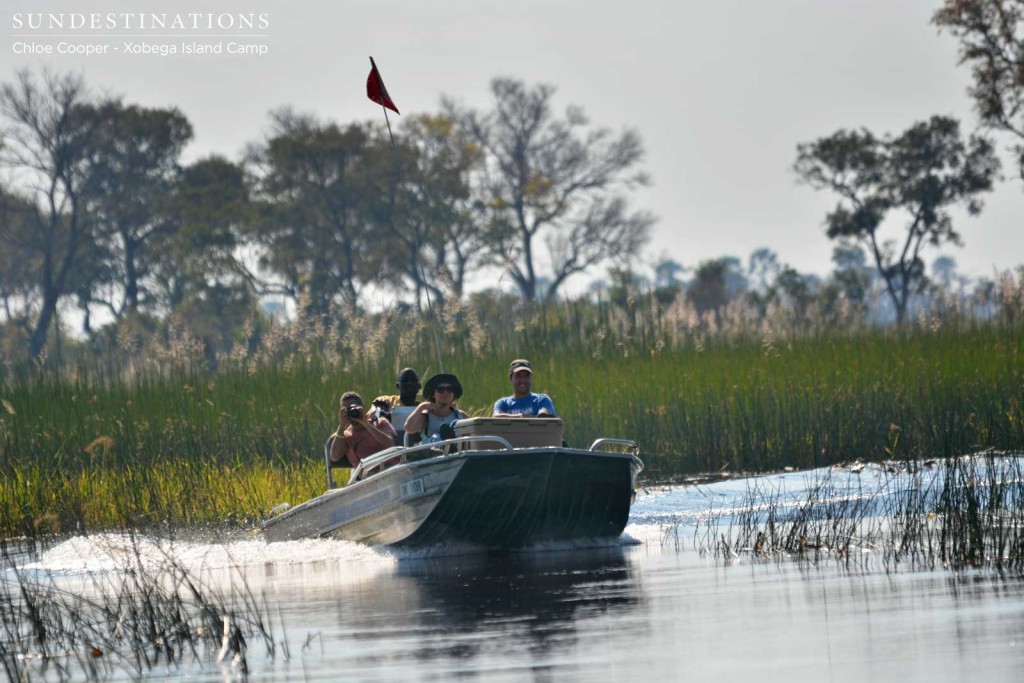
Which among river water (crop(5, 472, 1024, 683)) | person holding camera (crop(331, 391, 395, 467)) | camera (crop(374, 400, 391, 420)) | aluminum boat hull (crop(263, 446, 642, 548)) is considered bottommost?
river water (crop(5, 472, 1024, 683))

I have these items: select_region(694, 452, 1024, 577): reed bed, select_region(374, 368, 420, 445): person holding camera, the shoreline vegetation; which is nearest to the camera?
select_region(374, 368, 420, 445): person holding camera

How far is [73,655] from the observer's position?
421 inches

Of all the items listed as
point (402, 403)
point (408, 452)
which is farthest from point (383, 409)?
point (408, 452)

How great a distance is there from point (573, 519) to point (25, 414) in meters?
10.2

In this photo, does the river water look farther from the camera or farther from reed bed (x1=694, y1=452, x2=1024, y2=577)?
the camera

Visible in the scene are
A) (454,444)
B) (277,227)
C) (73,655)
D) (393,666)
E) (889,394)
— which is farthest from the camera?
(277,227)

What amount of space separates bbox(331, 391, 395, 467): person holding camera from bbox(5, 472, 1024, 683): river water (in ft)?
5.31

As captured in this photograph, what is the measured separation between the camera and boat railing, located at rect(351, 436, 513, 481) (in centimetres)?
1503

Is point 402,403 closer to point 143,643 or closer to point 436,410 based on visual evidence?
point 436,410

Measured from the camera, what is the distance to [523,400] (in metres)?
16.5

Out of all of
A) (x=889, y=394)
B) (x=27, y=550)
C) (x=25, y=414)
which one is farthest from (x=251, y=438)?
(x=889, y=394)

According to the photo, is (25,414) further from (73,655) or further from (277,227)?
(277,227)

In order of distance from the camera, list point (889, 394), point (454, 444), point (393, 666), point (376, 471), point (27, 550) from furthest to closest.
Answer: point (889, 394)
point (27, 550)
point (376, 471)
point (454, 444)
point (393, 666)

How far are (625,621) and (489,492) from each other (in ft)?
15.7
